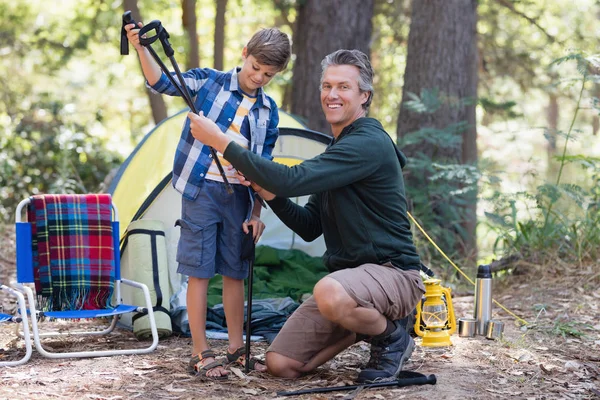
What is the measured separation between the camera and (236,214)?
11.6ft

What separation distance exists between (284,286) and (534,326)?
1.63m

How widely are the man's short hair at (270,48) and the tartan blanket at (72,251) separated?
59.0 inches

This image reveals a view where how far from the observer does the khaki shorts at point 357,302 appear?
3.16m

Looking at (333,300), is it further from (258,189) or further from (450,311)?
(450,311)

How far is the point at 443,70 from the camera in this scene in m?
6.86

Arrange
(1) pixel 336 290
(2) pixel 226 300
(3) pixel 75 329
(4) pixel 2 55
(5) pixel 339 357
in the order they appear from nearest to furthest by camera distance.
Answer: (1) pixel 336 290 < (2) pixel 226 300 < (5) pixel 339 357 < (3) pixel 75 329 < (4) pixel 2 55

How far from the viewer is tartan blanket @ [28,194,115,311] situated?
4082mm

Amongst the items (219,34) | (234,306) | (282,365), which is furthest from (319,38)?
(282,365)

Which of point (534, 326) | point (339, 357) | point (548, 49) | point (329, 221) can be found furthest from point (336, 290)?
point (548, 49)

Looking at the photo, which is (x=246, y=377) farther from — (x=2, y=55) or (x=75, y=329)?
(x=2, y=55)

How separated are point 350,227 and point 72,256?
5.64ft

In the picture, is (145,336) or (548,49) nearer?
(145,336)

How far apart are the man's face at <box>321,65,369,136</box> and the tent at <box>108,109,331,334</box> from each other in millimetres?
1617

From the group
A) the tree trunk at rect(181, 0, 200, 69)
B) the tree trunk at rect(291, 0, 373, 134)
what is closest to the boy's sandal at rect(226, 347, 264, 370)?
the tree trunk at rect(291, 0, 373, 134)
